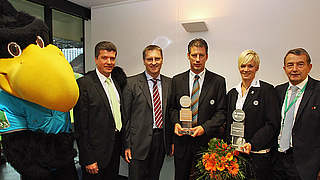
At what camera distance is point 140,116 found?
2.11 m

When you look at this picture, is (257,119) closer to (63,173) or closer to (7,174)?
(63,173)

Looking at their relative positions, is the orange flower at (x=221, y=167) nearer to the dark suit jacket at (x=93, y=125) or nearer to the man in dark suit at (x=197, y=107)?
the man in dark suit at (x=197, y=107)

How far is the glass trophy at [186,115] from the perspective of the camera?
6.51 ft

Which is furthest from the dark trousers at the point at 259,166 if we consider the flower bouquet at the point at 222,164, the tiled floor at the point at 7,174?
the tiled floor at the point at 7,174

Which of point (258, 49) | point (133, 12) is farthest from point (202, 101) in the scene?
point (133, 12)

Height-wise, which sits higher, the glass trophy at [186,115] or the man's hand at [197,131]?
the glass trophy at [186,115]

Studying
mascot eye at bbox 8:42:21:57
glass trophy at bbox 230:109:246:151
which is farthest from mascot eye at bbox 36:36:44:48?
glass trophy at bbox 230:109:246:151

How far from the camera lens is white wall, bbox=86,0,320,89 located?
7.98ft

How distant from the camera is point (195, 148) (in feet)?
6.81

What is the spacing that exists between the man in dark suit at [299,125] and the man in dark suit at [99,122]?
1.47 metres

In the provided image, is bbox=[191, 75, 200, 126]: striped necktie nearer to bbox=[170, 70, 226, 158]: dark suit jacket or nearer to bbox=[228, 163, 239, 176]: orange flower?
bbox=[170, 70, 226, 158]: dark suit jacket

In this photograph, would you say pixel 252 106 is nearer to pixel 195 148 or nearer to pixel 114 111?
pixel 195 148

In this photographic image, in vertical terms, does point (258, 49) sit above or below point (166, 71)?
above

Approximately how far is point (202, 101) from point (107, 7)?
7.46ft
